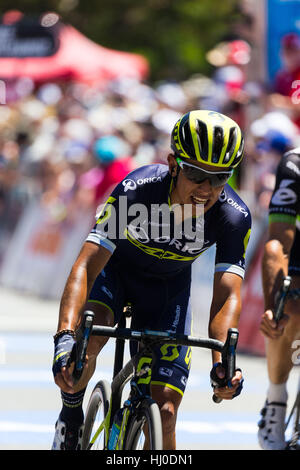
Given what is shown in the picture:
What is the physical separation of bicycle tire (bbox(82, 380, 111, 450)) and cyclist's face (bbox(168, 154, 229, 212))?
942 mm

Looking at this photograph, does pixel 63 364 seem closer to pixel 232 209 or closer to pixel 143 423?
pixel 143 423

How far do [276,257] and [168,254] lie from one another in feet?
4.24

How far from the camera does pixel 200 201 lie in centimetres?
507

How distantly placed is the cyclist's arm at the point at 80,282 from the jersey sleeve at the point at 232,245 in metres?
0.52

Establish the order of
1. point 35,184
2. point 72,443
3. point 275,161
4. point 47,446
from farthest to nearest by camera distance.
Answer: point 35,184, point 275,161, point 47,446, point 72,443

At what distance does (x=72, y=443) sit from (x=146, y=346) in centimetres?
74

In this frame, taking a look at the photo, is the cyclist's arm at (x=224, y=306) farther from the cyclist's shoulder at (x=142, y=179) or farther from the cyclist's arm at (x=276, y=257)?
the cyclist's arm at (x=276, y=257)

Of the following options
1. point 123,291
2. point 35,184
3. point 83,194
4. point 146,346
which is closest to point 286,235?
point 123,291

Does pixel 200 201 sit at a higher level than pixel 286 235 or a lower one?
lower

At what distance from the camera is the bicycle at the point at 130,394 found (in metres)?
4.54

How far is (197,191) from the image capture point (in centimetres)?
504

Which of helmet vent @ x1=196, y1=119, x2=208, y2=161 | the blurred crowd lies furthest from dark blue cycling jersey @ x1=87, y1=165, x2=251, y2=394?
the blurred crowd

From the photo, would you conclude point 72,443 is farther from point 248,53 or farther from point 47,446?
point 248,53

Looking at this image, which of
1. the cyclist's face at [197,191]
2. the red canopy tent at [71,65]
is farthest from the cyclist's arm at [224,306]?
the red canopy tent at [71,65]
